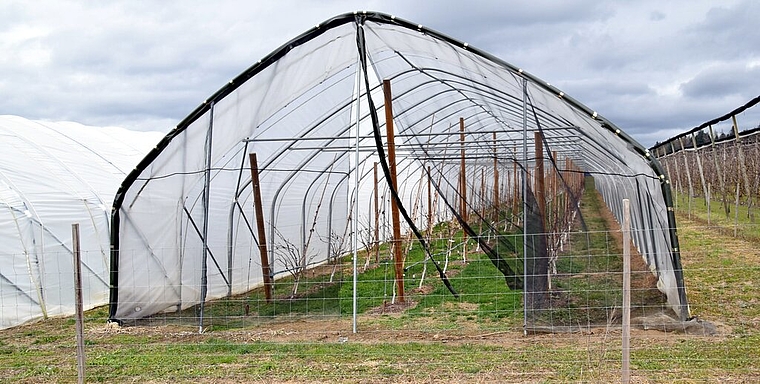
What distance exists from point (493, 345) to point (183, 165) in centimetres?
456

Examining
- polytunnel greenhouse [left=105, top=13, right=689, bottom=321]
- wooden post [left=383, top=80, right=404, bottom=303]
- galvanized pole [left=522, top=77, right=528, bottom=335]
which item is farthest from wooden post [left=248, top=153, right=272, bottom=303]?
galvanized pole [left=522, top=77, right=528, bottom=335]

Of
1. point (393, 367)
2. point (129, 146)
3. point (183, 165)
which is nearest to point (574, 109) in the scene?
point (393, 367)

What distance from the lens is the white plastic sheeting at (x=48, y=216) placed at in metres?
9.90

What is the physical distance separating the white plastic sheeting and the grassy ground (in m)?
0.54

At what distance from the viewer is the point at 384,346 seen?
730cm

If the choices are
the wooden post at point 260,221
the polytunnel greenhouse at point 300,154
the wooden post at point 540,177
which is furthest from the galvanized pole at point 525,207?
the wooden post at point 260,221

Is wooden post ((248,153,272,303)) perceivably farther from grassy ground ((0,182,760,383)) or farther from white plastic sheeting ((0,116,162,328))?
white plastic sheeting ((0,116,162,328))

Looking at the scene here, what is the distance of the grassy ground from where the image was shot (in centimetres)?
623

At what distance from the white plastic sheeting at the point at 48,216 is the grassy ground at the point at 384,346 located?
0.54 m

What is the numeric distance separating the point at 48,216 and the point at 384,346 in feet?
20.0

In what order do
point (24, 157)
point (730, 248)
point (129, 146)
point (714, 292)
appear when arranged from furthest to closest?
1. point (129, 146)
2. point (730, 248)
3. point (24, 157)
4. point (714, 292)

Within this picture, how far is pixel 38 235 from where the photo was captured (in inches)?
404

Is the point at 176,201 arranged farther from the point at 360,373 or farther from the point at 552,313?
the point at 552,313

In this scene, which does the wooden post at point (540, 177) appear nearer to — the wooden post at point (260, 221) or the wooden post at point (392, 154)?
the wooden post at point (392, 154)
